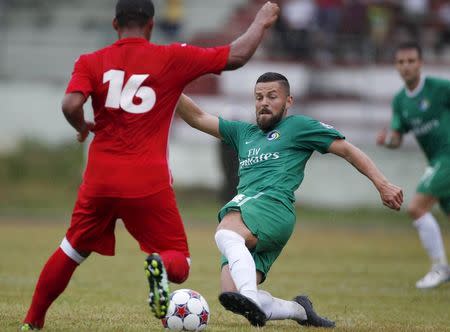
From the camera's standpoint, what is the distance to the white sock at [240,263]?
743 centimetres

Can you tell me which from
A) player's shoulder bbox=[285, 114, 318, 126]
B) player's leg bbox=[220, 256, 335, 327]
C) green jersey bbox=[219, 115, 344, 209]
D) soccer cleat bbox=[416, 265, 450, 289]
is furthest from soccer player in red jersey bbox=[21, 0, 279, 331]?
soccer cleat bbox=[416, 265, 450, 289]

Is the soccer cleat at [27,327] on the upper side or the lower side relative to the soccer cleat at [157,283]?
lower

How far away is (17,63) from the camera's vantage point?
86.8 ft

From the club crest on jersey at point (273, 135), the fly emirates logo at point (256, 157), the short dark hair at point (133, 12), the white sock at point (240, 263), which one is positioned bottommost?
the white sock at point (240, 263)

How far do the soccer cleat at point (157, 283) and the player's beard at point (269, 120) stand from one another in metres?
1.90

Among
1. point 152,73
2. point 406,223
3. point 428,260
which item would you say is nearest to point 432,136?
point 428,260

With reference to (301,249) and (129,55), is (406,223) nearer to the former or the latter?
(301,249)

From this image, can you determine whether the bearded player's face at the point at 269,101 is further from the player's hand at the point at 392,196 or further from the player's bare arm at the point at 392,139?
the player's bare arm at the point at 392,139

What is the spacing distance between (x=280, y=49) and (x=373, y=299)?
583 inches

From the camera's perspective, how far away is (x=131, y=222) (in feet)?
23.1

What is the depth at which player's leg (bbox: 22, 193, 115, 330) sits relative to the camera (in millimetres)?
7066

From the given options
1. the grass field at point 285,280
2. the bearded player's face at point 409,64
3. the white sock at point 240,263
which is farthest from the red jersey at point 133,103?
the bearded player's face at point 409,64

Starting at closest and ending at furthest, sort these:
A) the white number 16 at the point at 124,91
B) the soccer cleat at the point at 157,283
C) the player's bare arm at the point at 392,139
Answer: the soccer cleat at the point at 157,283, the white number 16 at the point at 124,91, the player's bare arm at the point at 392,139

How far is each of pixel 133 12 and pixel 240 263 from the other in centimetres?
201
